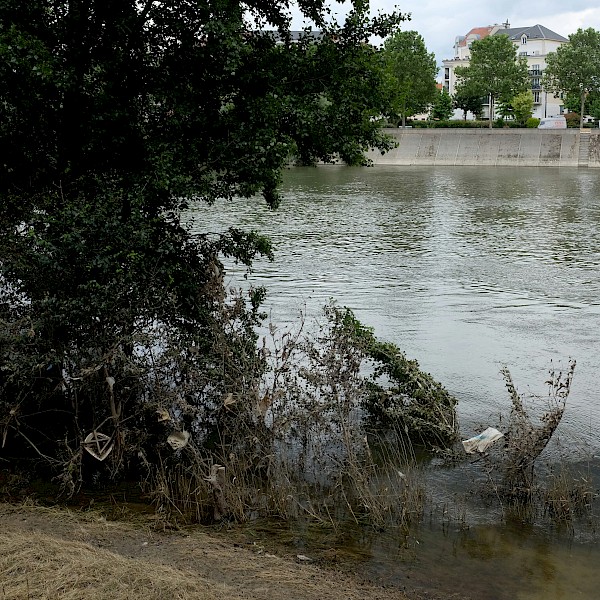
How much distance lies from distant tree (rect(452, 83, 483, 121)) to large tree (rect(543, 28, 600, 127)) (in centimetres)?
885

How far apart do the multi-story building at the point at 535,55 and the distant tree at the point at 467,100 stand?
78.9ft

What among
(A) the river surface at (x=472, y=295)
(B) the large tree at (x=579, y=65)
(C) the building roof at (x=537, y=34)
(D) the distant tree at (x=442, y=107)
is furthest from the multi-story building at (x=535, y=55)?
(A) the river surface at (x=472, y=295)

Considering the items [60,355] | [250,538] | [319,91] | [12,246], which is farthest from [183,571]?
[319,91]

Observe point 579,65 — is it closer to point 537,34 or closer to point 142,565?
point 537,34

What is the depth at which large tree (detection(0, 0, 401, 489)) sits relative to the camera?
32.6ft

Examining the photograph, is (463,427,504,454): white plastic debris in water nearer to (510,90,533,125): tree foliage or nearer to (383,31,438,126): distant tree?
(383,31,438,126): distant tree

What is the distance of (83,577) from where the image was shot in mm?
7328

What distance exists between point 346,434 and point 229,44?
15.2ft

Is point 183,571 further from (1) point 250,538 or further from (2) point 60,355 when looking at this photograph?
(2) point 60,355

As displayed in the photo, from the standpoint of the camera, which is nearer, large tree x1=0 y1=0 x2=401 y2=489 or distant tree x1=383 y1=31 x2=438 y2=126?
large tree x1=0 y1=0 x2=401 y2=489

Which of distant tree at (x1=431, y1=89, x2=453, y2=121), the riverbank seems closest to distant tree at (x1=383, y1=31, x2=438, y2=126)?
distant tree at (x1=431, y1=89, x2=453, y2=121)

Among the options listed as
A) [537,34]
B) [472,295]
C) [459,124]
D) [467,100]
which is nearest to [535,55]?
[537,34]

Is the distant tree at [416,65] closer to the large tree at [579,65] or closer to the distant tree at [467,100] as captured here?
the distant tree at [467,100]

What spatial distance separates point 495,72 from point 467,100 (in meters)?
4.61
